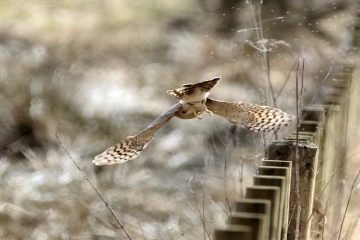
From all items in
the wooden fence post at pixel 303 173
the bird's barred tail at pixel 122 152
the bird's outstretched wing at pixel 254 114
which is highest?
the bird's outstretched wing at pixel 254 114

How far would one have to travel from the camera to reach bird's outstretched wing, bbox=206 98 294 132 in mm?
574

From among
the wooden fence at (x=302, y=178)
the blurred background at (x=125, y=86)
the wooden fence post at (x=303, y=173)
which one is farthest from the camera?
the blurred background at (x=125, y=86)

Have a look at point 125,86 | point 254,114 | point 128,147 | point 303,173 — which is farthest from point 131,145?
point 125,86

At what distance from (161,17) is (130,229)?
0.53m

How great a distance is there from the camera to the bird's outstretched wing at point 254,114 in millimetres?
574

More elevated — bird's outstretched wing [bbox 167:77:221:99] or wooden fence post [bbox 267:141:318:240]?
bird's outstretched wing [bbox 167:77:221:99]

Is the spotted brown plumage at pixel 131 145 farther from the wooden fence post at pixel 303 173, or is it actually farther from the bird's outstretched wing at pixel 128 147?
the wooden fence post at pixel 303 173

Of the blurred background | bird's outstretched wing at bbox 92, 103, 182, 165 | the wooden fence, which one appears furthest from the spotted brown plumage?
the blurred background

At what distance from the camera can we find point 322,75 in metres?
0.94

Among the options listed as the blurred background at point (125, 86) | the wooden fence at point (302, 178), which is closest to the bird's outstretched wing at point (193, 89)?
the wooden fence at point (302, 178)

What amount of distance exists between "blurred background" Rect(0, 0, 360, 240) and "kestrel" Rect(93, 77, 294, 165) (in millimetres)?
368

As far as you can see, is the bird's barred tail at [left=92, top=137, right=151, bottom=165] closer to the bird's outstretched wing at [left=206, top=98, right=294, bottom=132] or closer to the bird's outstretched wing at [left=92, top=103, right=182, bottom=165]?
the bird's outstretched wing at [left=92, top=103, right=182, bottom=165]

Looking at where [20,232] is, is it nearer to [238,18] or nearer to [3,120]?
[3,120]

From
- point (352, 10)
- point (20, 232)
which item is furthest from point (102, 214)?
point (352, 10)
